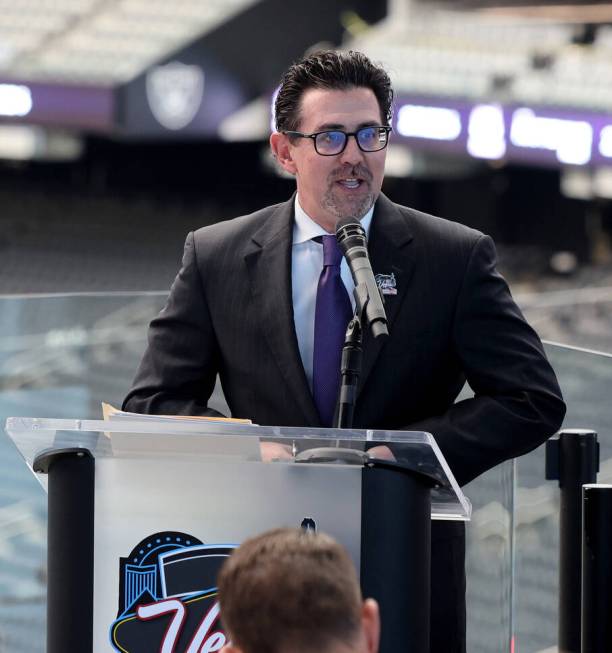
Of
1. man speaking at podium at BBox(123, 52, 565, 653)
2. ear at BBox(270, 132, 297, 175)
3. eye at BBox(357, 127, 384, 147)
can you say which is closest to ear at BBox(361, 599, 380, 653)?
man speaking at podium at BBox(123, 52, 565, 653)

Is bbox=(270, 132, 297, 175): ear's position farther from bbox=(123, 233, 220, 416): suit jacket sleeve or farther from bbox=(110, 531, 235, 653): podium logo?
bbox=(110, 531, 235, 653): podium logo

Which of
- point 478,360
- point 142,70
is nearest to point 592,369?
point 478,360

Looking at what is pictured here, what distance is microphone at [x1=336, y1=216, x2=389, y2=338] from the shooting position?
1.80 metres

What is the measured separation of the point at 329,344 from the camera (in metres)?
2.16

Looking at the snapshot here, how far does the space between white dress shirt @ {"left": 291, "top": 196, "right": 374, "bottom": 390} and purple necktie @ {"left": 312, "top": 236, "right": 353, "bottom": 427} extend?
0.8 inches

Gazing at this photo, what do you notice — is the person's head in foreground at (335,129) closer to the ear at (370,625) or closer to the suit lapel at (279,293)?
the suit lapel at (279,293)

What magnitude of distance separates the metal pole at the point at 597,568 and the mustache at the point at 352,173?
0.75 metres

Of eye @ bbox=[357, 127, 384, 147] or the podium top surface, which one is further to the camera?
eye @ bbox=[357, 127, 384, 147]

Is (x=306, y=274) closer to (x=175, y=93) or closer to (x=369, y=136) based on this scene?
(x=369, y=136)

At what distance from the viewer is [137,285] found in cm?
1307

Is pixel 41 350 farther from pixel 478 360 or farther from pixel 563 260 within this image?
pixel 563 260

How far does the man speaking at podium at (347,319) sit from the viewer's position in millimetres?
2104

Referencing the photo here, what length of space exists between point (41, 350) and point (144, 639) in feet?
7.80

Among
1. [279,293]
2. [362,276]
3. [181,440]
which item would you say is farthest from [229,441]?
[279,293]
